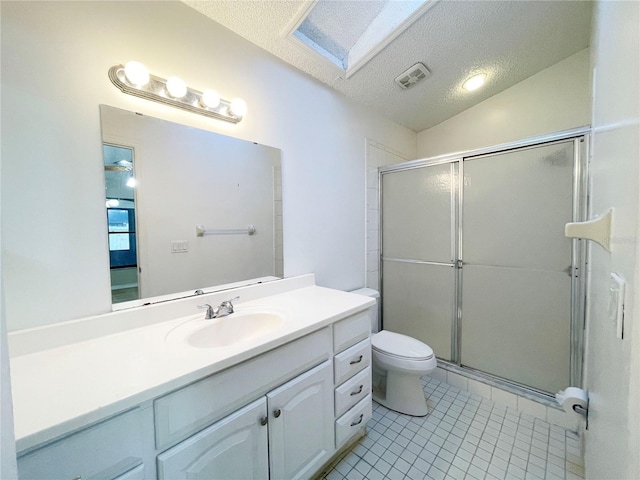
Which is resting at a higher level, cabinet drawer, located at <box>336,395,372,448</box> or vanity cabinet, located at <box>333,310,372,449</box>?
vanity cabinet, located at <box>333,310,372,449</box>

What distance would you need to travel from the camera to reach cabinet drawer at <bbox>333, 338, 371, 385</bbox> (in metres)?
1.20

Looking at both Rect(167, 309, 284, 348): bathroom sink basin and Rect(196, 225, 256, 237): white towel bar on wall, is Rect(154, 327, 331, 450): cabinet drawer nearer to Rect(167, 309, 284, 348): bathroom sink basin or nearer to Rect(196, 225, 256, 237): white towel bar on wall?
Rect(167, 309, 284, 348): bathroom sink basin

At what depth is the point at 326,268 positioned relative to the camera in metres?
1.88

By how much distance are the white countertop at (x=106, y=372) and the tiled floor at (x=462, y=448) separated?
0.87 meters

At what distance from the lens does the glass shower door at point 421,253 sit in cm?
200

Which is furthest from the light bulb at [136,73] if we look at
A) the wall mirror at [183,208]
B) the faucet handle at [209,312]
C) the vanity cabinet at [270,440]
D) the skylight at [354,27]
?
the vanity cabinet at [270,440]

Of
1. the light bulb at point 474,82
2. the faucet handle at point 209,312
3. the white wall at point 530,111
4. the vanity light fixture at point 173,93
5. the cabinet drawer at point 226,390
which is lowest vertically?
the cabinet drawer at point 226,390

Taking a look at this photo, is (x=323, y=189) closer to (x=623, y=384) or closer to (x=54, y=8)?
(x=54, y=8)

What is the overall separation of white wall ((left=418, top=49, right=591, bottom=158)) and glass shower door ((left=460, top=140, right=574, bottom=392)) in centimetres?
70

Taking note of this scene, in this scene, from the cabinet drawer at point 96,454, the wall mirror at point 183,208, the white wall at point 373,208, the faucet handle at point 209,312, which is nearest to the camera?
the cabinet drawer at point 96,454

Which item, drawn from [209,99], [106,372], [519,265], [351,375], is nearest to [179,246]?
[106,372]

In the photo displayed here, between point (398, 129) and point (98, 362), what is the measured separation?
2.71m

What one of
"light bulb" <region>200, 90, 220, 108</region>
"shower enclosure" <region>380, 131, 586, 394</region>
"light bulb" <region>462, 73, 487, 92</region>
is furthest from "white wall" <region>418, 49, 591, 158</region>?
"light bulb" <region>200, 90, 220, 108</region>

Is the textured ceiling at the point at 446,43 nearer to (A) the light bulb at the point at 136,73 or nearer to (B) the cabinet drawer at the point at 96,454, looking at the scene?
(A) the light bulb at the point at 136,73
